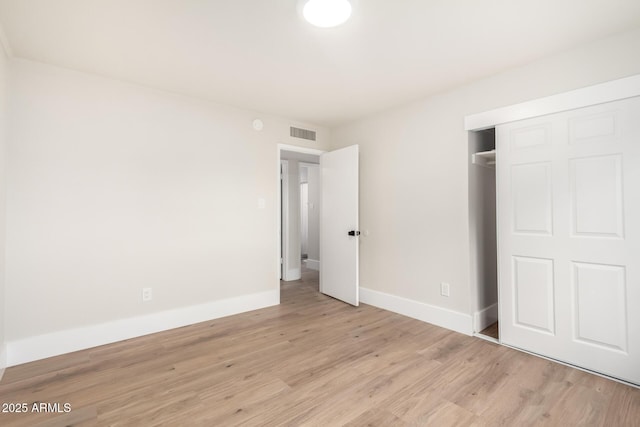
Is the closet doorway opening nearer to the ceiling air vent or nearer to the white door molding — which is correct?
the white door molding

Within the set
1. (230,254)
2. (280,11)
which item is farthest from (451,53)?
(230,254)

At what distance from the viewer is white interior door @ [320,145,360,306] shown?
3.78 meters

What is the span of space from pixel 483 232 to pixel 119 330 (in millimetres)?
3654

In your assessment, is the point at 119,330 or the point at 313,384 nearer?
the point at 313,384

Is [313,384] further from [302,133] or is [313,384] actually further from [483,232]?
[302,133]

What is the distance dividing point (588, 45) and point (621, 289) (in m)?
1.79

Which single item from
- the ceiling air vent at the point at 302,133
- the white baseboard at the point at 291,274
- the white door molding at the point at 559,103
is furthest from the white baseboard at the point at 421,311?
the ceiling air vent at the point at 302,133

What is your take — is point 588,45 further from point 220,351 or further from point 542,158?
point 220,351

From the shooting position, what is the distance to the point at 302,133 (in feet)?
13.5

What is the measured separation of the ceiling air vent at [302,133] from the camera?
13.2ft

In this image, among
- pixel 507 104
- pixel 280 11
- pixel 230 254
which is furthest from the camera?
pixel 230 254

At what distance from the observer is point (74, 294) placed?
258cm

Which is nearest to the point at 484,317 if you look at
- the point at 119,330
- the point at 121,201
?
the point at 119,330

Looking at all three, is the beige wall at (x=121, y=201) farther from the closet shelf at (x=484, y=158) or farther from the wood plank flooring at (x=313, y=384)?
the closet shelf at (x=484, y=158)
